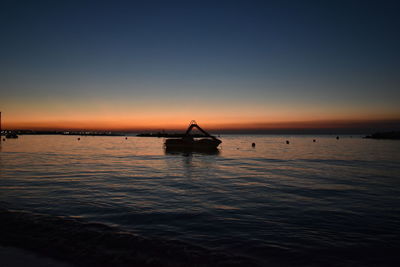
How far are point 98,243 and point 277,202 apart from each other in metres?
9.35

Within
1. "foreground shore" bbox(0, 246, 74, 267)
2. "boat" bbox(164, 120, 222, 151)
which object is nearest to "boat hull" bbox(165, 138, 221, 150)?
"boat" bbox(164, 120, 222, 151)

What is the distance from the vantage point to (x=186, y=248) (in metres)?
6.93

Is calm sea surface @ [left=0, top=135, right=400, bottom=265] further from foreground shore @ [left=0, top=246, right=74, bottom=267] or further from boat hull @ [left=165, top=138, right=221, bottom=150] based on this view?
boat hull @ [left=165, top=138, right=221, bottom=150]

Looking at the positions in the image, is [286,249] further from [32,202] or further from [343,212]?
[32,202]

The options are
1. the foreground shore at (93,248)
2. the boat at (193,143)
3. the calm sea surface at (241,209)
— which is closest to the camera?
the foreground shore at (93,248)

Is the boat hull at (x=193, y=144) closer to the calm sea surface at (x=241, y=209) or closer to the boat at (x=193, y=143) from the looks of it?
the boat at (x=193, y=143)

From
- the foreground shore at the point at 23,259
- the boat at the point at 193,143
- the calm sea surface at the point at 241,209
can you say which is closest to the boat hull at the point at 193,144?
the boat at the point at 193,143

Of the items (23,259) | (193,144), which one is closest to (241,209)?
(23,259)

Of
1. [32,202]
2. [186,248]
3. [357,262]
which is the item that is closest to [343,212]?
[357,262]

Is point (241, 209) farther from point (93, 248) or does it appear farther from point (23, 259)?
point (23, 259)

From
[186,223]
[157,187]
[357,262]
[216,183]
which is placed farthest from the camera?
[216,183]

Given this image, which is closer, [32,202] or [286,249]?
[286,249]

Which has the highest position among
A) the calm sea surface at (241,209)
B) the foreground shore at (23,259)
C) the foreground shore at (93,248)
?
the foreground shore at (23,259)

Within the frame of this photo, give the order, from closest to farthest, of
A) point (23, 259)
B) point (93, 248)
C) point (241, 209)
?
1. point (23, 259)
2. point (93, 248)
3. point (241, 209)
